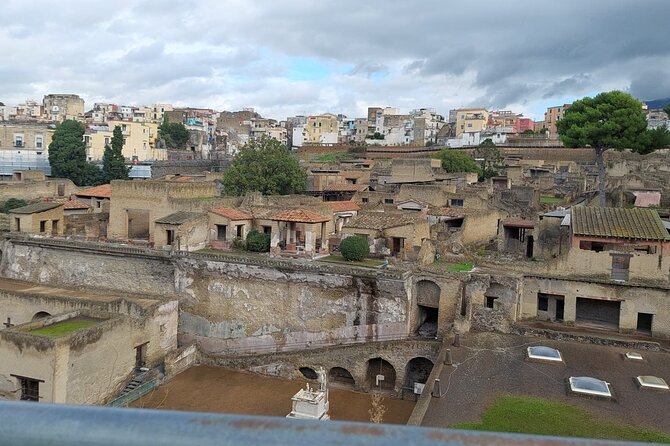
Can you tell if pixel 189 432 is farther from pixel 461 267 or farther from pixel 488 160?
pixel 488 160

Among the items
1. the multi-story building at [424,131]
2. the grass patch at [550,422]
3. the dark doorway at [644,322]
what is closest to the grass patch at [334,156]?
the multi-story building at [424,131]

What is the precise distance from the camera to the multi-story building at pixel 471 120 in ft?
275

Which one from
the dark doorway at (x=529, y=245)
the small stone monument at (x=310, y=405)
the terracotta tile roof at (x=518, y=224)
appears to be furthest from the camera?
the terracotta tile roof at (x=518, y=224)

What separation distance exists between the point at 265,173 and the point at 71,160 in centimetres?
2105

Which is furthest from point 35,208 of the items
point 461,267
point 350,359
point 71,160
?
point 461,267

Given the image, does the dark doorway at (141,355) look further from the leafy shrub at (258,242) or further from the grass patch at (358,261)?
the grass patch at (358,261)

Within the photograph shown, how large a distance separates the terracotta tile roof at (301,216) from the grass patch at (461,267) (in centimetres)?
636

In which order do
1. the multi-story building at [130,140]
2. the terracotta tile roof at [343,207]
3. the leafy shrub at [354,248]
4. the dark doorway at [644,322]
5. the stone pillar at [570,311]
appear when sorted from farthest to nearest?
the multi-story building at [130,140]
the terracotta tile roof at [343,207]
the leafy shrub at [354,248]
the stone pillar at [570,311]
the dark doorway at [644,322]

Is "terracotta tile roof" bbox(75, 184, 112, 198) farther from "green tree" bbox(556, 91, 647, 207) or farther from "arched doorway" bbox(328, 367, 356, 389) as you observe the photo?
"green tree" bbox(556, 91, 647, 207)

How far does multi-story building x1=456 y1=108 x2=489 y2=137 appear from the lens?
83.7 meters

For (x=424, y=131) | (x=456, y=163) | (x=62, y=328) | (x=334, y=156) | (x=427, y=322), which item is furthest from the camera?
(x=424, y=131)

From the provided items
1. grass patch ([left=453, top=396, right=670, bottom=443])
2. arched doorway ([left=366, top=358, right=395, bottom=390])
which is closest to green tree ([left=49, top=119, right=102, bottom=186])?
arched doorway ([left=366, top=358, right=395, bottom=390])

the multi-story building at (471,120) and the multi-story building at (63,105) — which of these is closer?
the multi-story building at (471,120)

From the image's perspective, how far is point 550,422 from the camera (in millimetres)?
13711
